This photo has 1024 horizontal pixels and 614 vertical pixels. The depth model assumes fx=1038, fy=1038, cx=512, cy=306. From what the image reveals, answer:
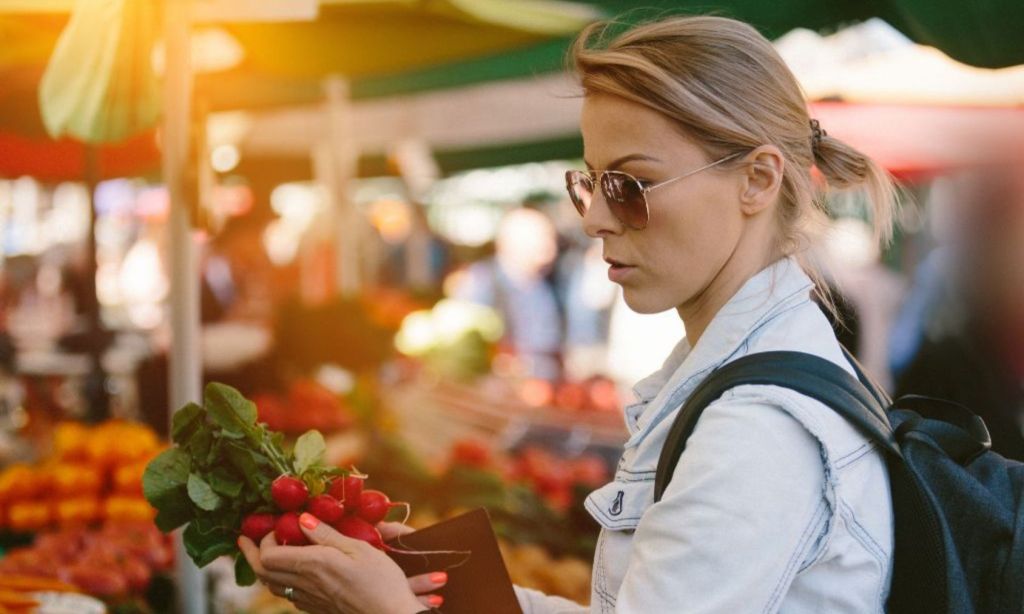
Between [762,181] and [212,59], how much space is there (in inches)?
121

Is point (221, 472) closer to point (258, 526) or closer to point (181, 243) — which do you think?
point (258, 526)

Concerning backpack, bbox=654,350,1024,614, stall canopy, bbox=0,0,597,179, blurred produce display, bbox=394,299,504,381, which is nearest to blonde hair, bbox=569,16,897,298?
backpack, bbox=654,350,1024,614

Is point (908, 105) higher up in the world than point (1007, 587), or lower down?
higher up

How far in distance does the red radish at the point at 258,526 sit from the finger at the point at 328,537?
0.09 meters

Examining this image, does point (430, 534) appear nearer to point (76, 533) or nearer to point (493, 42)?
point (76, 533)

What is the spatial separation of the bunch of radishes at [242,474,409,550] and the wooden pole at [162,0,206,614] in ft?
3.69

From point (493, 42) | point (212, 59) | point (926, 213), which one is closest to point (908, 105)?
point (926, 213)

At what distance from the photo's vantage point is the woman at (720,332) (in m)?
1.16

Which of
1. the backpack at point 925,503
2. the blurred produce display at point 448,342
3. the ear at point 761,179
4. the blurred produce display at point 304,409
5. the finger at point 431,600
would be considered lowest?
the blurred produce display at point 448,342

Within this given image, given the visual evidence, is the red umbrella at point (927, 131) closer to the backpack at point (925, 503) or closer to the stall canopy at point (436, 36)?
the stall canopy at point (436, 36)

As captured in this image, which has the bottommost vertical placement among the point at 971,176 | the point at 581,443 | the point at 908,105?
the point at 581,443

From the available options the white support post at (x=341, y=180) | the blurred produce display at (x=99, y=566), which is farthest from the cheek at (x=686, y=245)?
the white support post at (x=341, y=180)

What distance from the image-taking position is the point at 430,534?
63.4 inches

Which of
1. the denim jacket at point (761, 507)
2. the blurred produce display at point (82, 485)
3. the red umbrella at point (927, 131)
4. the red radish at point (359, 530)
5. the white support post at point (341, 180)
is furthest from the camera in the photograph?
the white support post at point (341, 180)
